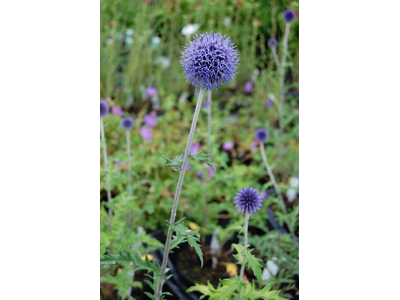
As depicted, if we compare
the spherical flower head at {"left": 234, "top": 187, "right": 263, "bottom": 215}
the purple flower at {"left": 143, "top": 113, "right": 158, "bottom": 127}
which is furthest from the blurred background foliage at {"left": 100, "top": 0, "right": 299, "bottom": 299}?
the spherical flower head at {"left": 234, "top": 187, "right": 263, "bottom": 215}

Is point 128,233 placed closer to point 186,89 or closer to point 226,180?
point 226,180

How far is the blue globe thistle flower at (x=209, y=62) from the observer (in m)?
0.86

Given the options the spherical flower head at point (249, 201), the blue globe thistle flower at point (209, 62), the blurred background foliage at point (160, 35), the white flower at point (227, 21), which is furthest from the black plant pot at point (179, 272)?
the white flower at point (227, 21)

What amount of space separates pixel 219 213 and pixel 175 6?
5.98 ft

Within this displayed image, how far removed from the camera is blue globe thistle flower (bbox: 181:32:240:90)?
862 millimetres

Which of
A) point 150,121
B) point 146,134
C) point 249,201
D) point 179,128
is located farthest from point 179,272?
point 179,128

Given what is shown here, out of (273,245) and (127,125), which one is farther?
(127,125)

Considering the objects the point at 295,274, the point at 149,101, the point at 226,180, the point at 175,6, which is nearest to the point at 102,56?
the point at 149,101

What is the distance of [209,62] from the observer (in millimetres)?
864

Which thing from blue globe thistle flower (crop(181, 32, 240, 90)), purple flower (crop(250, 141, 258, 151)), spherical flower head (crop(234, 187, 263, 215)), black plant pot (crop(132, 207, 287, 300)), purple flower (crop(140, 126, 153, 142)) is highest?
blue globe thistle flower (crop(181, 32, 240, 90))

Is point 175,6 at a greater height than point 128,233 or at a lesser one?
greater

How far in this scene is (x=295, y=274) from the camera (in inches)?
56.9

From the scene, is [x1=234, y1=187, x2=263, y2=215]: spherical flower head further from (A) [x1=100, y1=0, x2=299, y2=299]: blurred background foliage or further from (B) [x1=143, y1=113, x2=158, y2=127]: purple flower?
(B) [x1=143, y1=113, x2=158, y2=127]: purple flower

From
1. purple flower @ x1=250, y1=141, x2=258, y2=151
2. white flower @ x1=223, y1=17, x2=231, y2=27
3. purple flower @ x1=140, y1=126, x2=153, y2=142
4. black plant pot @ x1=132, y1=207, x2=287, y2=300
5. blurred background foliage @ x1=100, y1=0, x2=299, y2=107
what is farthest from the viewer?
white flower @ x1=223, y1=17, x2=231, y2=27
